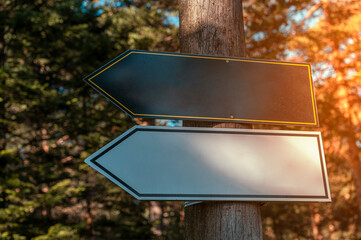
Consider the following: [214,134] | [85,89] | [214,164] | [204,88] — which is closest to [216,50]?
[204,88]

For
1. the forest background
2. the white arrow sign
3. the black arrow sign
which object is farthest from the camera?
the forest background

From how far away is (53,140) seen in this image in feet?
45.6

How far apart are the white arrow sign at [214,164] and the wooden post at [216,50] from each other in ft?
0.37

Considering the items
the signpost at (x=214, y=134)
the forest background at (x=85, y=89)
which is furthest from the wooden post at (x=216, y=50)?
the forest background at (x=85, y=89)

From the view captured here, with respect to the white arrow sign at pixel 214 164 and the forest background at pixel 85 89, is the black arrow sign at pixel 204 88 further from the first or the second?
the forest background at pixel 85 89

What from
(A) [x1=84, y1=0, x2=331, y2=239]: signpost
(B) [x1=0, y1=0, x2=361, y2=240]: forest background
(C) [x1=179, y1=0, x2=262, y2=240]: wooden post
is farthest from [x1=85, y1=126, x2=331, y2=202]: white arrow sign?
(B) [x1=0, y1=0, x2=361, y2=240]: forest background

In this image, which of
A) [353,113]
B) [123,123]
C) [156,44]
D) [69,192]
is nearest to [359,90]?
[353,113]

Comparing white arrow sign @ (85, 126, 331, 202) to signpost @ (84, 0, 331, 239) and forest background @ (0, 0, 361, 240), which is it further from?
forest background @ (0, 0, 361, 240)

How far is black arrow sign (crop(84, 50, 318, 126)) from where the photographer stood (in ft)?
6.63

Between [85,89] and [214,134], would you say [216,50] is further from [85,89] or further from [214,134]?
[85,89]

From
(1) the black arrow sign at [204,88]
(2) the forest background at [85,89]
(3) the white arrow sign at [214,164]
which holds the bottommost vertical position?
(3) the white arrow sign at [214,164]

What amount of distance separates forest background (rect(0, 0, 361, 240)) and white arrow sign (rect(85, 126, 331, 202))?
984 centimetres

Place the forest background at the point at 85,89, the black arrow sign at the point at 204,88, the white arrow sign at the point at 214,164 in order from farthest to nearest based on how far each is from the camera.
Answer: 1. the forest background at the point at 85,89
2. the black arrow sign at the point at 204,88
3. the white arrow sign at the point at 214,164

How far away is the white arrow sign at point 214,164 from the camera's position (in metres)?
1.84
